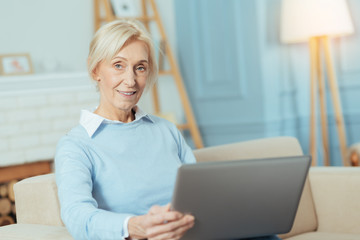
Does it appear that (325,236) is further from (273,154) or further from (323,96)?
(323,96)

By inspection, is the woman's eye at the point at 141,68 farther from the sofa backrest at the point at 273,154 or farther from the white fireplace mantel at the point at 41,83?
the white fireplace mantel at the point at 41,83

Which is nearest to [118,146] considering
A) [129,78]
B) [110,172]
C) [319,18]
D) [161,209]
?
[110,172]

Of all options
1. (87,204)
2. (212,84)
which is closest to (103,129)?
(87,204)

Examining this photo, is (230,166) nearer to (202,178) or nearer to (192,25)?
(202,178)

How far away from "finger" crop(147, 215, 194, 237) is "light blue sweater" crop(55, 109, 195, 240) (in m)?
0.10

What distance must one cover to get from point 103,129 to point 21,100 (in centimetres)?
252

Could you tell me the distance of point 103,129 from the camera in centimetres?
189

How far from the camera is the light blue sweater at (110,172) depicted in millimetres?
1568

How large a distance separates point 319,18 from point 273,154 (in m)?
1.98

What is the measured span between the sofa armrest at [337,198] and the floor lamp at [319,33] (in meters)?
1.82

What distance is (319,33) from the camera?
425cm

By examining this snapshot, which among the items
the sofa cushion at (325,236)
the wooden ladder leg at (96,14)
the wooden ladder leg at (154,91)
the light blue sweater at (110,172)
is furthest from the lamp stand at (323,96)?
the light blue sweater at (110,172)

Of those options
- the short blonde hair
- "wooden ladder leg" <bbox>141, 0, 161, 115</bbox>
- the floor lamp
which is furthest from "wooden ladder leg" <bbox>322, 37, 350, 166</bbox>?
the short blonde hair

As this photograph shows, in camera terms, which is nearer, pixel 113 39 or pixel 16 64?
pixel 113 39
